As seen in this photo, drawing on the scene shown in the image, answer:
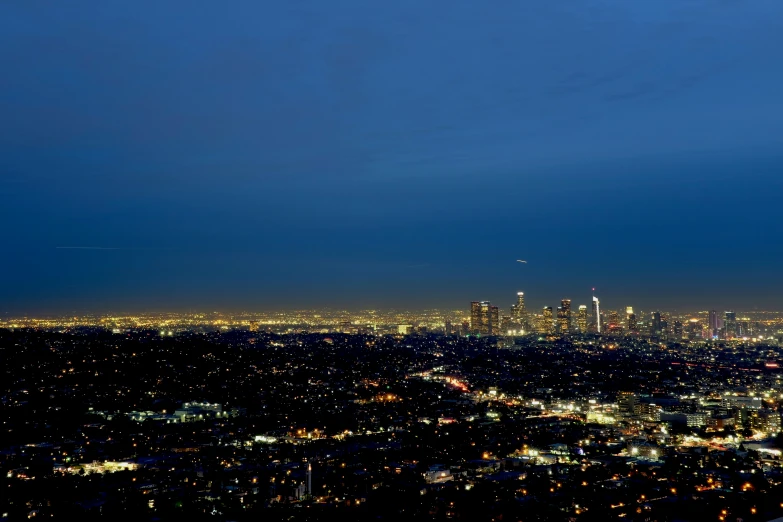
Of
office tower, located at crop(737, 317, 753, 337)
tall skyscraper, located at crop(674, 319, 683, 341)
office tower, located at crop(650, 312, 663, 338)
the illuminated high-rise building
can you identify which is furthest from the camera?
office tower, located at crop(650, 312, 663, 338)

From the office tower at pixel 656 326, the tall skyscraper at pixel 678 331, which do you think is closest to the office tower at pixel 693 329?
the tall skyscraper at pixel 678 331

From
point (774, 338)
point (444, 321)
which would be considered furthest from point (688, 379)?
point (444, 321)

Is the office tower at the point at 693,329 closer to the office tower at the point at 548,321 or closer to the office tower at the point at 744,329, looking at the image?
the office tower at the point at 744,329

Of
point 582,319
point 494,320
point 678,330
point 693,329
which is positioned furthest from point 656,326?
point 494,320

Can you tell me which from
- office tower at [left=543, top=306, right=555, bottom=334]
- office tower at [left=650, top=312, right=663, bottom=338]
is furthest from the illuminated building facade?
office tower at [left=650, top=312, right=663, bottom=338]

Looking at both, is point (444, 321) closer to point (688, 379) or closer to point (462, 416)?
point (688, 379)

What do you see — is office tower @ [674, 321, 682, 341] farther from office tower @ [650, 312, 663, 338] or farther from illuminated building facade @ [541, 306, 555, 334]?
illuminated building facade @ [541, 306, 555, 334]
